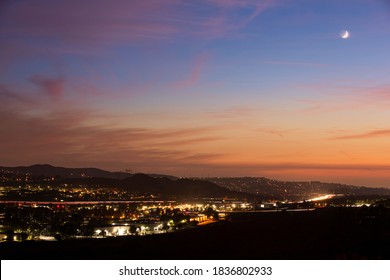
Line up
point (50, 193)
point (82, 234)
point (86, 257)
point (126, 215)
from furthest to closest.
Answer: point (50, 193), point (126, 215), point (82, 234), point (86, 257)

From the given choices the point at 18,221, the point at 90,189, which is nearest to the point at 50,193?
the point at 90,189

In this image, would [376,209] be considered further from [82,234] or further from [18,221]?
[18,221]

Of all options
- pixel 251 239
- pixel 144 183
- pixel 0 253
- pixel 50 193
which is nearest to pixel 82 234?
pixel 251 239

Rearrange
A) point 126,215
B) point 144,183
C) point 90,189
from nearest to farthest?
point 126,215
point 90,189
point 144,183
